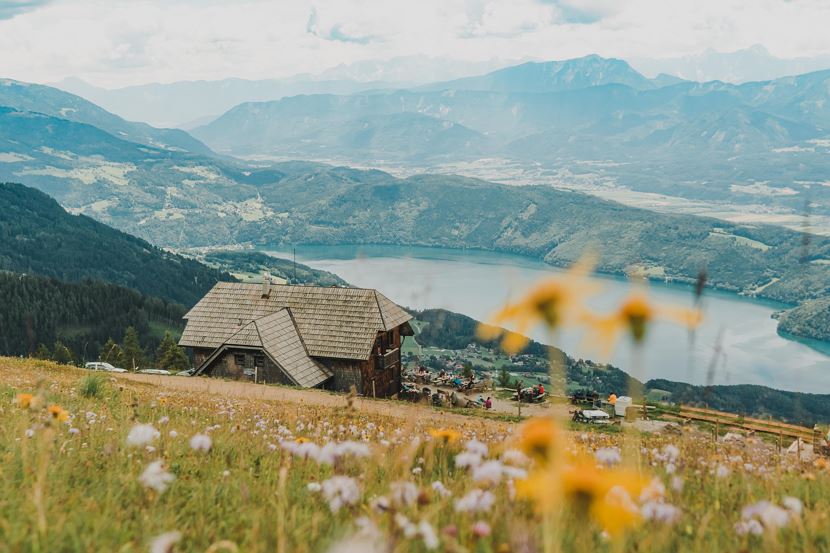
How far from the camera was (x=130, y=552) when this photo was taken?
11.0 feet

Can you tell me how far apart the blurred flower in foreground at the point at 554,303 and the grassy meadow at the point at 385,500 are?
372mm

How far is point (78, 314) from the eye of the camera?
490ft

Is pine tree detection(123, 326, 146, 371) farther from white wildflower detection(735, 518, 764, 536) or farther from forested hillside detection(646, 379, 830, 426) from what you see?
white wildflower detection(735, 518, 764, 536)

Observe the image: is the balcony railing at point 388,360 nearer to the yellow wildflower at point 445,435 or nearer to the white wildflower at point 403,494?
the yellow wildflower at point 445,435

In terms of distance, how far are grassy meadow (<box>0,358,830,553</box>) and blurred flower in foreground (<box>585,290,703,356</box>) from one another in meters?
0.34

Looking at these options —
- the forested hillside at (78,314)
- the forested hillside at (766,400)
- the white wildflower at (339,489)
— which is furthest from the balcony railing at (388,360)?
the forested hillside at (78,314)

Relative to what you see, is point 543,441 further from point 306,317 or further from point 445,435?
point 306,317

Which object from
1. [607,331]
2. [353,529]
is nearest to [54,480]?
[353,529]

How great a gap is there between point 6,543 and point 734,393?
556 ft

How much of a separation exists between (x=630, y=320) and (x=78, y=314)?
6458 inches

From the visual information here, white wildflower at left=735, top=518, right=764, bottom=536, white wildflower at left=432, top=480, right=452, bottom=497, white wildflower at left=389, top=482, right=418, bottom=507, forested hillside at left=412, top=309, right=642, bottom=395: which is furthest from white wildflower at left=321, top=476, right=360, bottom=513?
forested hillside at left=412, top=309, right=642, bottom=395

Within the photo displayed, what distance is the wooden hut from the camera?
47344mm

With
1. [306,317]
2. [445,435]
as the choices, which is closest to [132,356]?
[306,317]

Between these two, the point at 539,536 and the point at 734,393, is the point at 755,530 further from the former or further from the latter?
the point at 734,393
